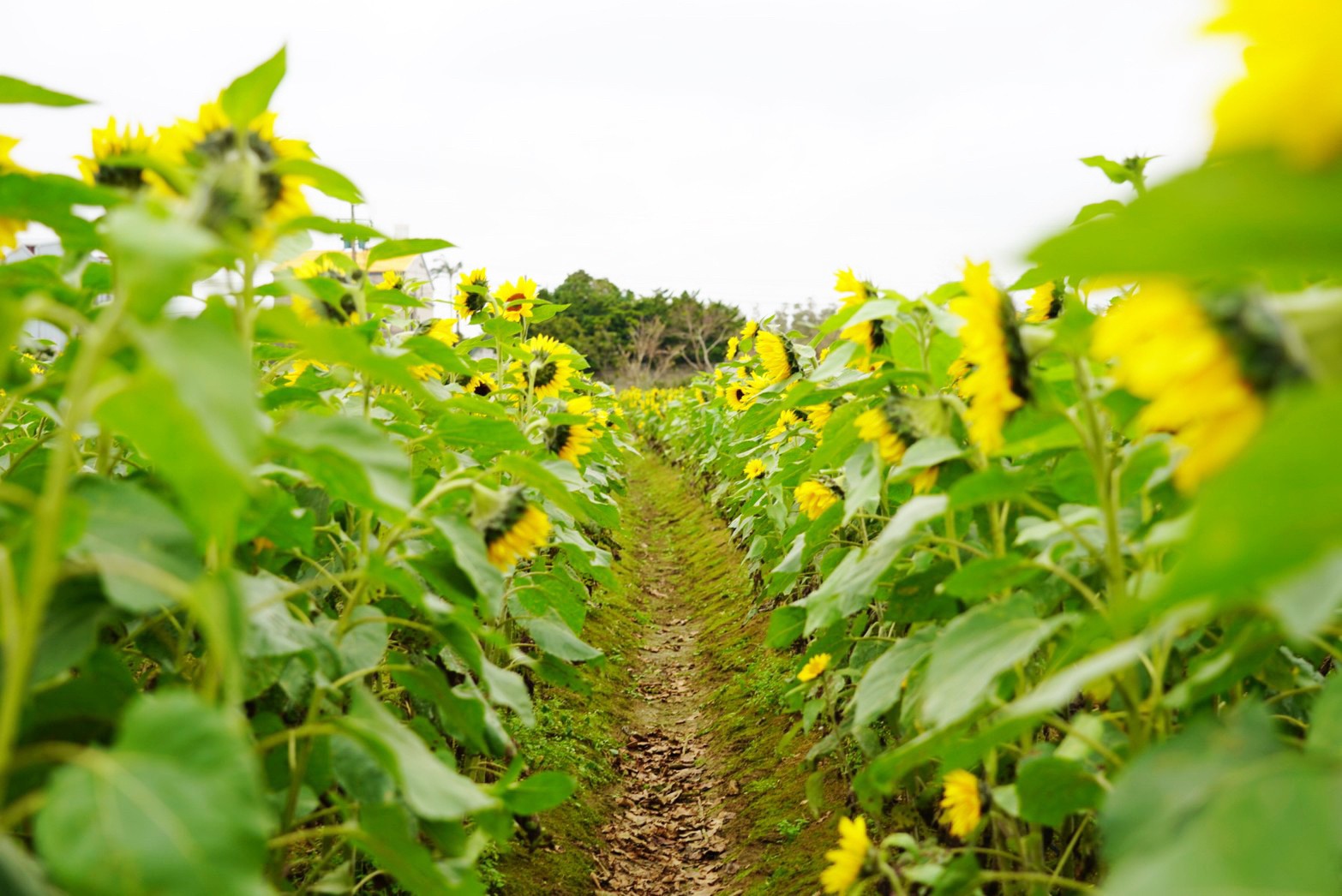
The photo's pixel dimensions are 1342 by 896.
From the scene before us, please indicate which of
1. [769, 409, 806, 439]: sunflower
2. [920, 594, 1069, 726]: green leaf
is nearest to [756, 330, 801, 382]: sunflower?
[769, 409, 806, 439]: sunflower

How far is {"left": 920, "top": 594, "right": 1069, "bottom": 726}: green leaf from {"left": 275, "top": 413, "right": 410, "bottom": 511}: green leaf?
0.78 metres

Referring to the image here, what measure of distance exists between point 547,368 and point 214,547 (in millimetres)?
2798

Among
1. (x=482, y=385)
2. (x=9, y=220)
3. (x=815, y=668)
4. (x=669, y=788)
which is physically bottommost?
(x=669, y=788)

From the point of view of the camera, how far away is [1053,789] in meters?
1.48

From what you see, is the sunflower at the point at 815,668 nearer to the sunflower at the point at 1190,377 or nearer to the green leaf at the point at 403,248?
the green leaf at the point at 403,248

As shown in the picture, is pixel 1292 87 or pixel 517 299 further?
pixel 517 299

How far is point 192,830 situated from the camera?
2.79 feet

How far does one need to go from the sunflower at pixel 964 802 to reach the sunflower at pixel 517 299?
2812mm

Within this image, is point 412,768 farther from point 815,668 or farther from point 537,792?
point 815,668

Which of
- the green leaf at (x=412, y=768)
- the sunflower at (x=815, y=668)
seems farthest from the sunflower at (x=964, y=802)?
the green leaf at (x=412, y=768)

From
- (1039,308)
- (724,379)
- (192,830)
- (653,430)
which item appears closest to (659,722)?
(1039,308)

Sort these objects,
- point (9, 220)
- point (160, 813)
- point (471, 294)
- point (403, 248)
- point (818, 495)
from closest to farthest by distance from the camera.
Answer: point (160, 813), point (9, 220), point (403, 248), point (818, 495), point (471, 294)

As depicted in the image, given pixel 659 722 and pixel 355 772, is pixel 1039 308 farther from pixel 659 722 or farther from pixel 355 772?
pixel 659 722

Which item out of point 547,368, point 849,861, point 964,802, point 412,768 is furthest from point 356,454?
point 547,368
